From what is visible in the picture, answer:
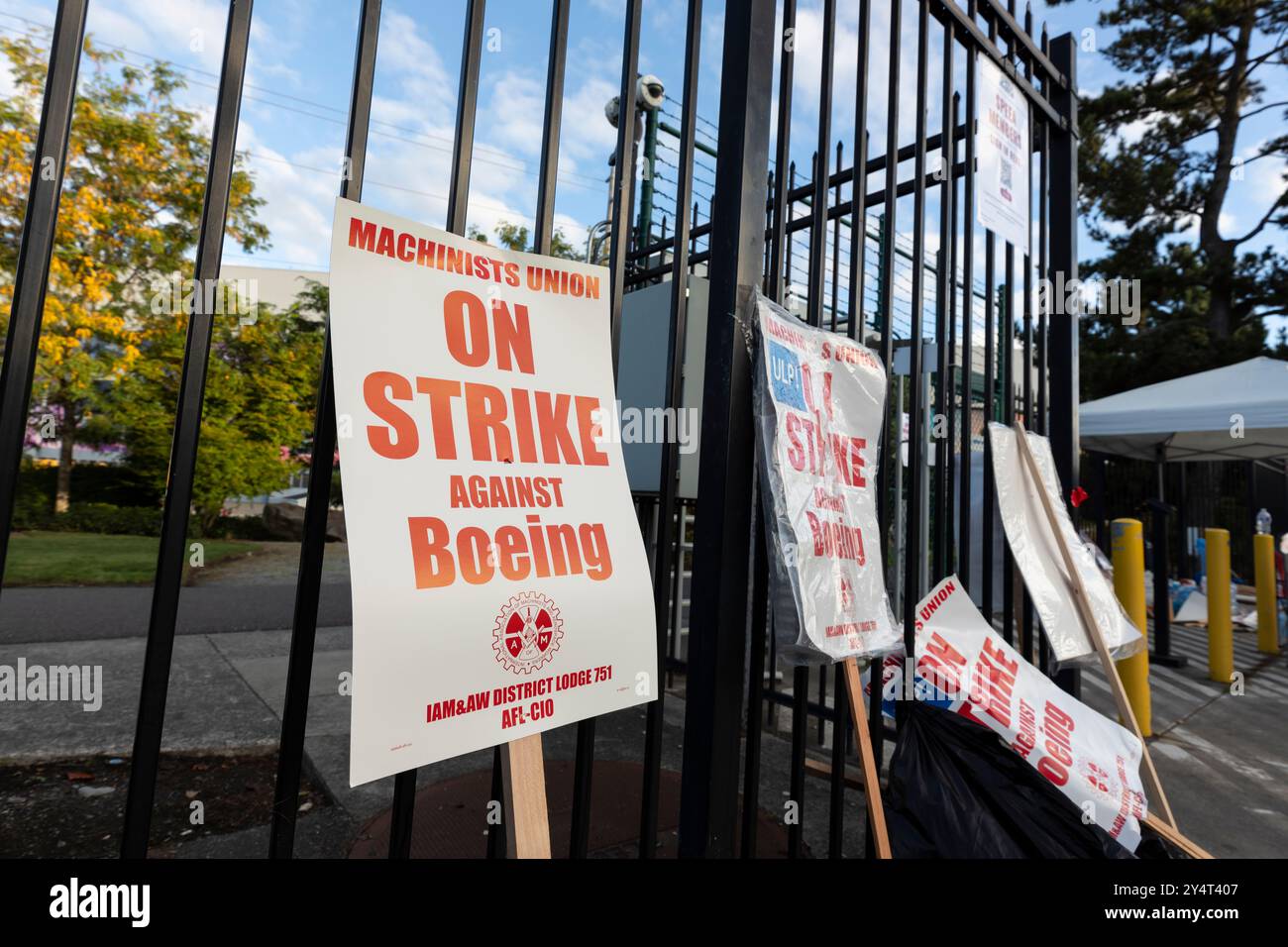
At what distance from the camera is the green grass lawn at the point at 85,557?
841 centimetres

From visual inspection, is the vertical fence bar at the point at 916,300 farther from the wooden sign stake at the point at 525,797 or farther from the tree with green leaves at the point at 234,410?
the tree with green leaves at the point at 234,410

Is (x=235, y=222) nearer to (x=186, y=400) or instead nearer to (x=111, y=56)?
(x=111, y=56)

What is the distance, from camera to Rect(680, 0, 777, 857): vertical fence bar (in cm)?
164

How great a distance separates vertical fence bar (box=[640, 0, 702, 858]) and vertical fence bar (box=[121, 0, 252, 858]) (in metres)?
0.90

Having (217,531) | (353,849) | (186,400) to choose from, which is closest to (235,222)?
(217,531)

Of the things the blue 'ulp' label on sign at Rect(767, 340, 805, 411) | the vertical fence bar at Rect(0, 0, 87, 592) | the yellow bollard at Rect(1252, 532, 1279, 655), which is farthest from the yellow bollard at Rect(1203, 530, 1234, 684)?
the vertical fence bar at Rect(0, 0, 87, 592)

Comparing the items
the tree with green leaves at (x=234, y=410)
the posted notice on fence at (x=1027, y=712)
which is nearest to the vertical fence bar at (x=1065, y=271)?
the posted notice on fence at (x=1027, y=712)

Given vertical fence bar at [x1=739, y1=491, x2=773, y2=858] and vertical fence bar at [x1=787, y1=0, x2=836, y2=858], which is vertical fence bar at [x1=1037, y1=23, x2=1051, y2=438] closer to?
vertical fence bar at [x1=787, y1=0, x2=836, y2=858]

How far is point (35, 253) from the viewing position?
917 mm

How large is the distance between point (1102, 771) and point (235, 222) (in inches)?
459

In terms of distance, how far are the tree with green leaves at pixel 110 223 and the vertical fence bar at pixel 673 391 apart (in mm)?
8206

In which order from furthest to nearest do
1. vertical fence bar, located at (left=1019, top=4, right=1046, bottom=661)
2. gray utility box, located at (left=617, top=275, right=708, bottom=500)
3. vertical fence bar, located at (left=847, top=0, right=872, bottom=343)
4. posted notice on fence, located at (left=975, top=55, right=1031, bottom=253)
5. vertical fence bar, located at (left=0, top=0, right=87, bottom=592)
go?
gray utility box, located at (left=617, top=275, right=708, bottom=500) < vertical fence bar, located at (left=1019, top=4, right=1046, bottom=661) < posted notice on fence, located at (left=975, top=55, right=1031, bottom=253) < vertical fence bar, located at (left=847, top=0, right=872, bottom=343) < vertical fence bar, located at (left=0, top=0, right=87, bottom=592)

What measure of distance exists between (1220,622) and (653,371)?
221 inches

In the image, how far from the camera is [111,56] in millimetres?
8195
